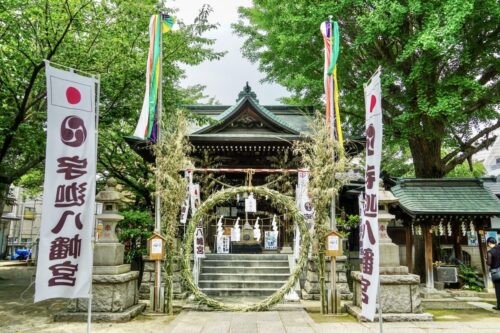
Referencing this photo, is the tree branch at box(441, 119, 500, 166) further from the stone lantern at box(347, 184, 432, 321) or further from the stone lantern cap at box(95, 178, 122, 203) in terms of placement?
the stone lantern cap at box(95, 178, 122, 203)

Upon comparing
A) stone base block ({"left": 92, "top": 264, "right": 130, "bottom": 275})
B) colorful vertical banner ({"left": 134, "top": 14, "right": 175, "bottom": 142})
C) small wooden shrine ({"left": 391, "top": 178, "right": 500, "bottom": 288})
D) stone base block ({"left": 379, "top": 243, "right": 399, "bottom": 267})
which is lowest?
stone base block ({"left": 92, "top": 264, "right": 130, "bottom": 275})

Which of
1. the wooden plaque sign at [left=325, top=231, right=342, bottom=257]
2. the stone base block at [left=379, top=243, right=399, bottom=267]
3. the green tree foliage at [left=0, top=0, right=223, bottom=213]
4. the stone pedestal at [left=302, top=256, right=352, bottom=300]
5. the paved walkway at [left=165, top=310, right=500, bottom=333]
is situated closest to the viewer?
the paved walkway at [left=165, top=310, right=500, bottom=333]

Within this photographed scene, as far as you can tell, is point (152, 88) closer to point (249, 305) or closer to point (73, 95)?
point (73, 95)

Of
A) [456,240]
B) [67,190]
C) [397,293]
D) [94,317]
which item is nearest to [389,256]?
[397,293]

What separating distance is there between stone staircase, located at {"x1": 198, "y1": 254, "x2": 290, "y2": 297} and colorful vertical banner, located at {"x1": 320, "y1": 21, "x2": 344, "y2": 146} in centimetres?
555

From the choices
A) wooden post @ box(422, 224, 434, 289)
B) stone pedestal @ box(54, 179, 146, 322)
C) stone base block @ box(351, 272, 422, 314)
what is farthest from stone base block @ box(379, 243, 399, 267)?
stone pedestal @ box(54, 179, 146, 322)

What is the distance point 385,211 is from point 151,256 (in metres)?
6.25

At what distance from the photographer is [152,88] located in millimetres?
9273

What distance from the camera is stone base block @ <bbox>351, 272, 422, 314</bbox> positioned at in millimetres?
8078

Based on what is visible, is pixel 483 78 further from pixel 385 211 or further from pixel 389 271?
pixel 389 271

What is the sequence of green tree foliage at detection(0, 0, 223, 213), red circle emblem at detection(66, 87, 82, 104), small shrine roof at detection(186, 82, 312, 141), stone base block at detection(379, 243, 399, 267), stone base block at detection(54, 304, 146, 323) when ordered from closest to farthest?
red circle emblem at detection(66, 87, 82, 104)
stone base block at detection(54, 304, 146, 323)
stone base block at detection(379, 243, 399, 267)
green tree foliage at detection(0, 0, 223, 213)
small shrine roof at detection(186, 82, 312, 141)

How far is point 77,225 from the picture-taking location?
569 centimetres

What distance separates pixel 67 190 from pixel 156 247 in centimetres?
367

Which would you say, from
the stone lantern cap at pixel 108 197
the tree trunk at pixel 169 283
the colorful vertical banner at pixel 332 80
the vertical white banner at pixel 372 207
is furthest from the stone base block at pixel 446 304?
the stone lantern cap at pixel 108 197
